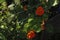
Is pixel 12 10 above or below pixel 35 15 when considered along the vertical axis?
above

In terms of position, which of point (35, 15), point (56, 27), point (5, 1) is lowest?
point (35, 15)

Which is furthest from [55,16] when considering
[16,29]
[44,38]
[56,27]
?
[16,29]

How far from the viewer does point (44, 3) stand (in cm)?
158

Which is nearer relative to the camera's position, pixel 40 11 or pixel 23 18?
pixel 40 11

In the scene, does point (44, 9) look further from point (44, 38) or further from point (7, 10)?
point (44, 38)

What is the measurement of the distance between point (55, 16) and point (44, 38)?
29cm

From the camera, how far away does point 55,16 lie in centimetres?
224

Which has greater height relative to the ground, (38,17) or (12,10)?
(12,10)

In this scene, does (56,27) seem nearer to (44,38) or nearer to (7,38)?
(44,38)

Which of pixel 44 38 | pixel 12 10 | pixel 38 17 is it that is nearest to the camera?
pixel 38 17

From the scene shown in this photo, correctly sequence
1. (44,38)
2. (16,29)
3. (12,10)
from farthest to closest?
(44,38)
(16,29)
(12,10)

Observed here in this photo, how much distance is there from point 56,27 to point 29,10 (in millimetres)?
705

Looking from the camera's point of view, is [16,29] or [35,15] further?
[16,29]

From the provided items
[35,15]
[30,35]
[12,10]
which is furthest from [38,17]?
[12,10]
